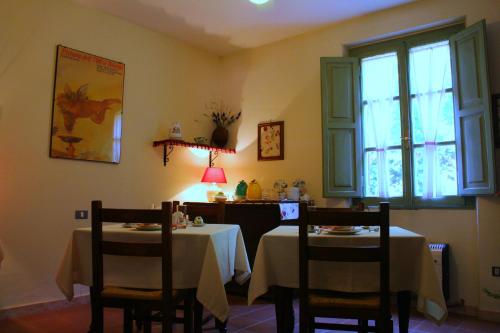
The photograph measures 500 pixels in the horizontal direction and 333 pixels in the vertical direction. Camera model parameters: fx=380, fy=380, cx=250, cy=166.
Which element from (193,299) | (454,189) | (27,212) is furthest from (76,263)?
(454,189)

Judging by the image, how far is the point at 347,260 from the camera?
5.87ft

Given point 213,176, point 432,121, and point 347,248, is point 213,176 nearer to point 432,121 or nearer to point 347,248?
point 432,121

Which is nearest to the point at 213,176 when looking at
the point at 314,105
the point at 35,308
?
the point at 314,105

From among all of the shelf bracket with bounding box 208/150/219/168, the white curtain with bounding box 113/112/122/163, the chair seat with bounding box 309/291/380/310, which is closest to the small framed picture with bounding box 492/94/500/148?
the chair seat with bounding box 309/291/380/310

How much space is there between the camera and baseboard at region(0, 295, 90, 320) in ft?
10.5

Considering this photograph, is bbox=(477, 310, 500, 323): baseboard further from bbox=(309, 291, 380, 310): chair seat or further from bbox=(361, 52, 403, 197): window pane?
bbox=(309, 291, 380, 310): chair seat

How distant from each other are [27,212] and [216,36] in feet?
9.57

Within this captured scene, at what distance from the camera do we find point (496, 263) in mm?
3240

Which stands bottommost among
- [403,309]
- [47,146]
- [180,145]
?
[403,309]

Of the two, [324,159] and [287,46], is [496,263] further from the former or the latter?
[287,46]

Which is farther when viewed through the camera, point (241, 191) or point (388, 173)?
point (241, 191)

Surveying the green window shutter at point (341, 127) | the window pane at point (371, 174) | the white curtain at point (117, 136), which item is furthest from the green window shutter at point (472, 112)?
the white curtain at point (117, 136)

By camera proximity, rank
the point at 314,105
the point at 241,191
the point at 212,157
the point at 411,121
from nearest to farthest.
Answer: the point at 411,121 → the point at 314,105 → the point at 241,191 → the point at 212,157

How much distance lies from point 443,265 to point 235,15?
328cm
